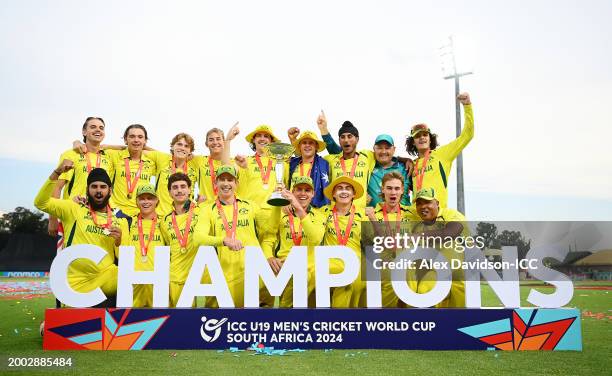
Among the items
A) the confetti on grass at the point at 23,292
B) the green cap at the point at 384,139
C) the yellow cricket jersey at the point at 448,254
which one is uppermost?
the green cap at the point at 384,139

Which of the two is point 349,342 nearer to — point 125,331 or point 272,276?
point 272,276

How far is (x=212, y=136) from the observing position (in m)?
8.65

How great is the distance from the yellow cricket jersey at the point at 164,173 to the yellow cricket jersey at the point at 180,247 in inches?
39.2

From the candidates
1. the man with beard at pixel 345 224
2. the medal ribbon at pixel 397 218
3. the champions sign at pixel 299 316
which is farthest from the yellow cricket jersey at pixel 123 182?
the medal ribbon at pixel 397 218

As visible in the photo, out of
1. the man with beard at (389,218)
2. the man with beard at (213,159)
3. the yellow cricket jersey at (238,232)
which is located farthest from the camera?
the man with beard at (213,159)

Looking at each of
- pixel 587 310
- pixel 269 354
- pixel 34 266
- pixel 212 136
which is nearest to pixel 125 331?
pixel 269 354

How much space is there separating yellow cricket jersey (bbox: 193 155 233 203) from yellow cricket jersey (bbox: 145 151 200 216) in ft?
0.35

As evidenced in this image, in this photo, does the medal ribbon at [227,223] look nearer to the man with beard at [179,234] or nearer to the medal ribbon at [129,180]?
the man with beard at [179,234]

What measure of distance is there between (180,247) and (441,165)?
3.89 meters

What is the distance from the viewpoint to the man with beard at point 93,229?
295 inches

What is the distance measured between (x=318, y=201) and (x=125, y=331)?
3.19 metres

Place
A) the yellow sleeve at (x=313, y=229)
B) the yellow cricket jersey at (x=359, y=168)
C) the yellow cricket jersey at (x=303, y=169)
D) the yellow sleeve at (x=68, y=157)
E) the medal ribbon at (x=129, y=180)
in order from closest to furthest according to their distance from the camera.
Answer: the yellow sleeve at (x=313, y=229)
the yellow cricket jersey at (x=359, y=168)
the yellow cricket jersey at (x=303, y=169)
the yellow sleeve at (x=68, y=157)
the medal ribbon at (x=129, y=180)

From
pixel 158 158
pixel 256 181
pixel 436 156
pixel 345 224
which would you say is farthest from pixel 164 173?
pixel 436 156

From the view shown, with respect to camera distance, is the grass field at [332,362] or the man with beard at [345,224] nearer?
the grass field at [332,362]
